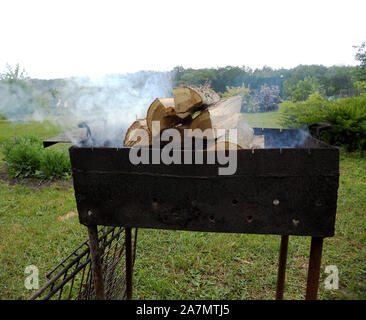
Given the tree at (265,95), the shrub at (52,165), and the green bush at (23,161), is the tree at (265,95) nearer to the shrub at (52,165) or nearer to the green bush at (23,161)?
the shrub at (52,165)

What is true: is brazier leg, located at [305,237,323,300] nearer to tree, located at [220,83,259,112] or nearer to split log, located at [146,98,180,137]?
split log, located at [146,98,180,137]

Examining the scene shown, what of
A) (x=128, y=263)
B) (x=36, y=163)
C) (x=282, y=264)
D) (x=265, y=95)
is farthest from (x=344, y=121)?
(x=36, y=163)

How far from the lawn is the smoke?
0.76 m

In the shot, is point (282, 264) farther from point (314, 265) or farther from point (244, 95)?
point (244, 95)

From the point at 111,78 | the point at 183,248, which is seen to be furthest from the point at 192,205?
the point at 183,248

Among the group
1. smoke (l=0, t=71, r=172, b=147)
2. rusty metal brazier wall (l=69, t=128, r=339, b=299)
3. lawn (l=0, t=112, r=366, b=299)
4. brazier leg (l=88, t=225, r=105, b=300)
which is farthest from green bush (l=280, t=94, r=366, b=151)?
brazier leg (l=88, t=225, r=105, b=300)

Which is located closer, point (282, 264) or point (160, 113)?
point (160, 113)

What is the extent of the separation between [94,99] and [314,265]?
1990 mm

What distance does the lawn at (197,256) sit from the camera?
100 inches

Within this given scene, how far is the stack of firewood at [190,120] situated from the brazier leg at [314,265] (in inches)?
24.5

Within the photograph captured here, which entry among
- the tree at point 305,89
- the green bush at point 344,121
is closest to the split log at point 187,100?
the green bush at point 344,121

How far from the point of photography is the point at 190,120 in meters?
1.68
